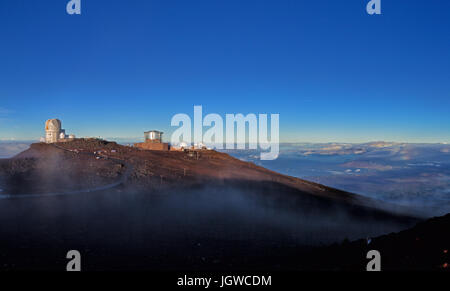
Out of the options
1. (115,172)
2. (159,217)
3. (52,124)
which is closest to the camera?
(159,217)

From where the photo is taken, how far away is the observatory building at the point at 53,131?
53.9m

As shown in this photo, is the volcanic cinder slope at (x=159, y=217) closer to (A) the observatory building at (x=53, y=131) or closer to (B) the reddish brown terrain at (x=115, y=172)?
(B) the reddish brown terrain at (x=115, y=172)

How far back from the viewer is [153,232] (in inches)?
624

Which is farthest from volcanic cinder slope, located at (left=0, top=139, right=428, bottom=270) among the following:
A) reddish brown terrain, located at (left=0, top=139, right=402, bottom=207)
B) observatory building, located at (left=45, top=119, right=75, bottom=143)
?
observatory building, located at (left=45, top=119, right=75, bottom=143)

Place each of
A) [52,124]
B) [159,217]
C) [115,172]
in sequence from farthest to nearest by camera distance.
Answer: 1. [52,124]
2. [115,172]
3. [159,217]

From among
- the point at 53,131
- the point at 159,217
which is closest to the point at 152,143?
the point at 53,131

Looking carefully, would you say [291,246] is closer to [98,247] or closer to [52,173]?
[98,247]

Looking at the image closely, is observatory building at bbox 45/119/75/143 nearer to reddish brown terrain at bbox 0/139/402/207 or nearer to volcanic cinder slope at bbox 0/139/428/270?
reddish brown terrain at bbox 0/139/402/207

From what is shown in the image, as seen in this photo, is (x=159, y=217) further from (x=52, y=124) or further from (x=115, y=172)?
(x=52, y=124)

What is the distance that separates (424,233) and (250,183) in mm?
28196

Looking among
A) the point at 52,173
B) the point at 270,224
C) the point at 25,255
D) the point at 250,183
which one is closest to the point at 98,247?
the point at 25,255

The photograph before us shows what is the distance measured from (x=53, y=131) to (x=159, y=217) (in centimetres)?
4907

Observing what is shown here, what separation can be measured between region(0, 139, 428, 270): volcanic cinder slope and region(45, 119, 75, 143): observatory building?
61.4 ft

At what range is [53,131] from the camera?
5438 centimetres
